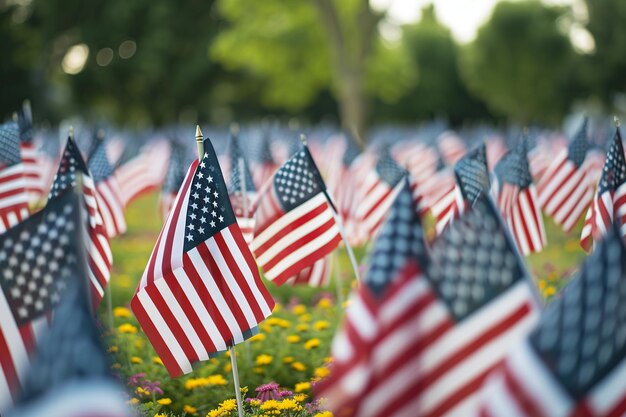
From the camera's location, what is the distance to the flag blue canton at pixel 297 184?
6.27m

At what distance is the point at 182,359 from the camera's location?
5000mm

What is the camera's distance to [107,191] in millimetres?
8547

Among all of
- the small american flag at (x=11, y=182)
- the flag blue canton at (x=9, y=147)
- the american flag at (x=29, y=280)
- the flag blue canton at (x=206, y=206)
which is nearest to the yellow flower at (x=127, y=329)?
the small american flag at (x=11, y=182)

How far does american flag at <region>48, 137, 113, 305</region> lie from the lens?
546 cm

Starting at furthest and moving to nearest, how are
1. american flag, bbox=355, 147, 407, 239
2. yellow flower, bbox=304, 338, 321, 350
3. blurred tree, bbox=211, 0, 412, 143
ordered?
blurred tree, bbox=211, 0, 412, 143
american flag, bbox=355, 147, 407, 239
yellow flower, bbox=304, 338, 321, 350

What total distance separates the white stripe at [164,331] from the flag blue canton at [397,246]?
196cm

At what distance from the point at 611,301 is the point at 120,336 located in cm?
474

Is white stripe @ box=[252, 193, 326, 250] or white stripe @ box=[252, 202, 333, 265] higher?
white stripe @ box=[252, 193, 326, 250]

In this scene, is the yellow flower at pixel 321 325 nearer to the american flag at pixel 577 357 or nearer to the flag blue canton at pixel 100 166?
the flag blue canton at pixel 100 166

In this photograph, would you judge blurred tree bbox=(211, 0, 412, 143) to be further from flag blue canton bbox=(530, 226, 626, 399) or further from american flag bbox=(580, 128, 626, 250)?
flag blue canton bbox=(530, 226, 626, 399)

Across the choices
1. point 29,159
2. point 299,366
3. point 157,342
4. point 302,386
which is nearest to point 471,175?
point 302,386

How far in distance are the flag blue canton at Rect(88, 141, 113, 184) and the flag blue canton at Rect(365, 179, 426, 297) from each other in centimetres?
548

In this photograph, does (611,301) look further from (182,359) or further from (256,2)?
(256,2)

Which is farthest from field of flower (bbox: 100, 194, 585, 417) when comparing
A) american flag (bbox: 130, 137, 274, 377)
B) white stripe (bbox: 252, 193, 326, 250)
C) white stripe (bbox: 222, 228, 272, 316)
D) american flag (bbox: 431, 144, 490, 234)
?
american flag (bbox: 431, 144, 490, 234)
